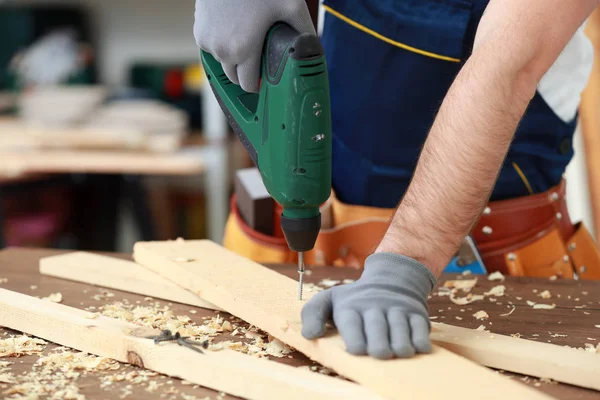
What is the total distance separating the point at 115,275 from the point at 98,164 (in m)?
1.88

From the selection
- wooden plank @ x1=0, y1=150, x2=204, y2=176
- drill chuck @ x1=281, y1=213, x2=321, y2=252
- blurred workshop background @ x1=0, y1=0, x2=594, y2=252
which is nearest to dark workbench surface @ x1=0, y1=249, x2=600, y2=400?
drill chuck @ x1=281, y1=213, x2=321, y2=252

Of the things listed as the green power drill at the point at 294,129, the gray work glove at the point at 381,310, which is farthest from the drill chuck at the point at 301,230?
the gray work glove at the point at 381,310

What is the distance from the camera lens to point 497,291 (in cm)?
151

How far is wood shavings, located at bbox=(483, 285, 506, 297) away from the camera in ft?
4.91

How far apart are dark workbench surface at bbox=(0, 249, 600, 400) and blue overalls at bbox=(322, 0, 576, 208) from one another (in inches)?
9.6

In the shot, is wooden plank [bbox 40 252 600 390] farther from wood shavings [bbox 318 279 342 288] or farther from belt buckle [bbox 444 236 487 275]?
belt buckle [bbox 444 236 487 275]

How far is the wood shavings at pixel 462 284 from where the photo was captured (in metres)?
1.54

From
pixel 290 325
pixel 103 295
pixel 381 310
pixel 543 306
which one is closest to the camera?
Result: pixel 381 310

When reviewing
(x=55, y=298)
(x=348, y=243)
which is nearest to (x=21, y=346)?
(x=55, y=298)

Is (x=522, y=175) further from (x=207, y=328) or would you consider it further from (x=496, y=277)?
(x=207, y=328)

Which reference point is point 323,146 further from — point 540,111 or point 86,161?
point 86,161

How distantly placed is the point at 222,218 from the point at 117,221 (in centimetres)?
87

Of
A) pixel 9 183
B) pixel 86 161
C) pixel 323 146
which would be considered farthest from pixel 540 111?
pixel 9 183

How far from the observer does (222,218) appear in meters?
3.78
